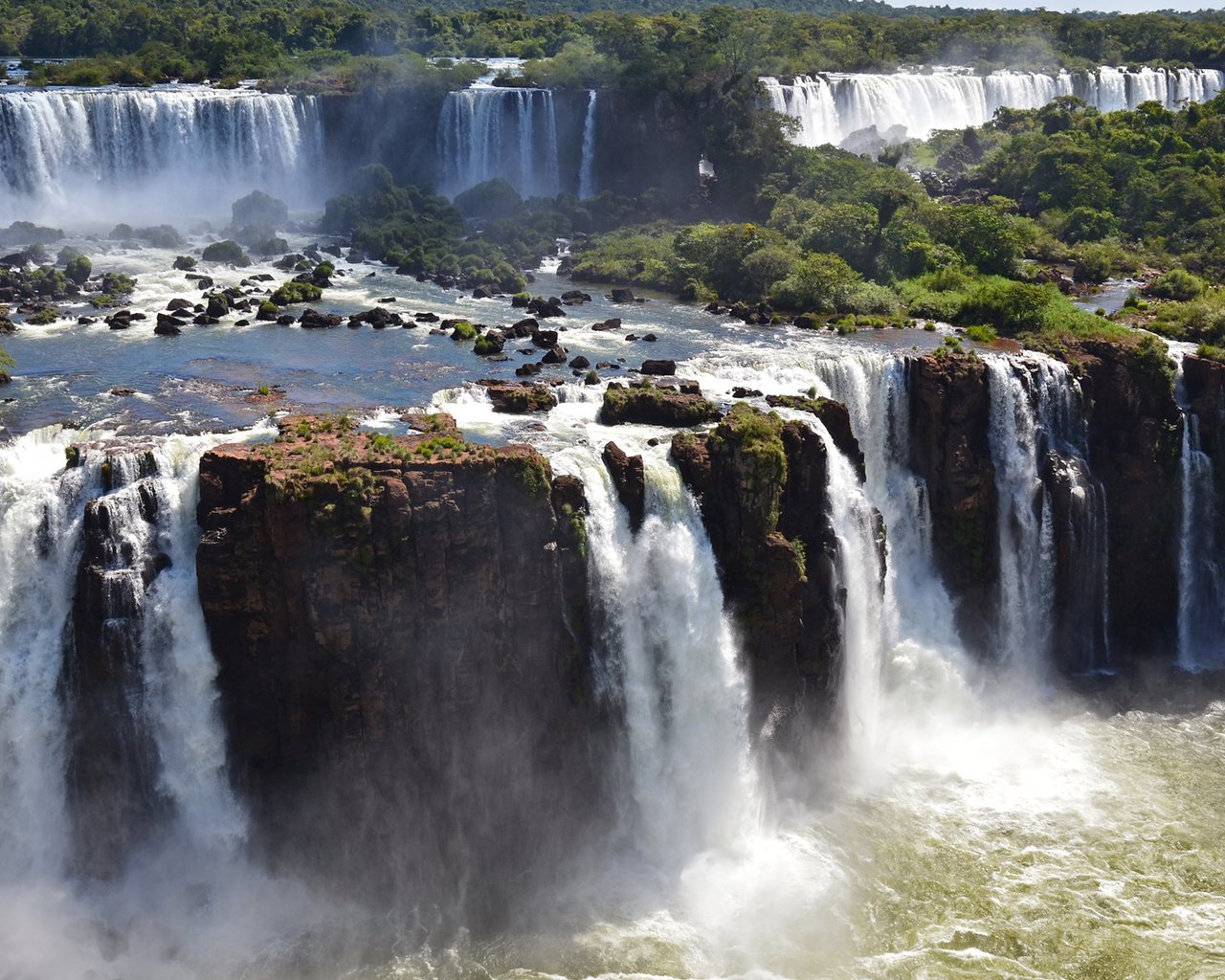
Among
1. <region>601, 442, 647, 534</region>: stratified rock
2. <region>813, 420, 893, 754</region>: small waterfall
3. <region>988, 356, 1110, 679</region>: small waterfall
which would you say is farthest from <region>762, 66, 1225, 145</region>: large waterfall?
<region>601, 442, 647, 534</region>: stratified rock

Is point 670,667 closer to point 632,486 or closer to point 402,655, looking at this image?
point 632,486

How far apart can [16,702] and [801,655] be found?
17.8 m

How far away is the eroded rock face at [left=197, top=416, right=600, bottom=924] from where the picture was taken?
2548 cm

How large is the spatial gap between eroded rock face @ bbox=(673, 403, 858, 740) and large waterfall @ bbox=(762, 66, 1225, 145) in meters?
48.0

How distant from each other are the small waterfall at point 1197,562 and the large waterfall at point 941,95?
42311 mm

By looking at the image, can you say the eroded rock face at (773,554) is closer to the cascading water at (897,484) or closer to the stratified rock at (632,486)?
the stratified rock at (632,486)

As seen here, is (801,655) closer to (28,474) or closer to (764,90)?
(28,474)

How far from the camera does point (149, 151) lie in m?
65.3

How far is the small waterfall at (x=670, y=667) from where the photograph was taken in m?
27.9

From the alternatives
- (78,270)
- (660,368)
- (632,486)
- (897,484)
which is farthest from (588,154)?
(632,486)

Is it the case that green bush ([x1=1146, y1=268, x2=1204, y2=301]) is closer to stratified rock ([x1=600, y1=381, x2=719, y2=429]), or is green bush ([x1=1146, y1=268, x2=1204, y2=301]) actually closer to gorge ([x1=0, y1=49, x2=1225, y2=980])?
gorge ([x1=0, y1=49, x2=1225, y2=980])

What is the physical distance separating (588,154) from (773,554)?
155 feet

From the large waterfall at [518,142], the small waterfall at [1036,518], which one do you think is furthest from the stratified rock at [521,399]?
the large waterfall at [518,142]

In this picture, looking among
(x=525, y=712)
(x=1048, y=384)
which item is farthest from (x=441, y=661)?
(x=1048, y=384)
